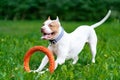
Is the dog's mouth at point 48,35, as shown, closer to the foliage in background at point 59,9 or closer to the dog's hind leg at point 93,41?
the dog's hind leg at point 93,41

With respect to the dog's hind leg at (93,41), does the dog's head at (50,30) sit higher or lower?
higher

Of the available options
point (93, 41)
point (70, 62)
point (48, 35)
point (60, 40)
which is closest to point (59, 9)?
point (93, 41)

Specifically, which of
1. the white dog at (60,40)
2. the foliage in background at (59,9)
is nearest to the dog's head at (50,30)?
the white dog at (60,40)

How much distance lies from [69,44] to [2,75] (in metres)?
1.46

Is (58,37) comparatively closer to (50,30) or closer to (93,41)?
(50,30)

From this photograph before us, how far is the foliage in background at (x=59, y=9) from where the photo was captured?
1686 cm

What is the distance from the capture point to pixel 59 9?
16906 millimetres

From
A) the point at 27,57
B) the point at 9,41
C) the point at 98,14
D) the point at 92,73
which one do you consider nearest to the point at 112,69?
the point at 92,73

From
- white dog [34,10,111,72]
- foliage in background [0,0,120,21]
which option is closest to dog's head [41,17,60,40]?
white dog [34,10,111,72]

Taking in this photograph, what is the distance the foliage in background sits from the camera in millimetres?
16859

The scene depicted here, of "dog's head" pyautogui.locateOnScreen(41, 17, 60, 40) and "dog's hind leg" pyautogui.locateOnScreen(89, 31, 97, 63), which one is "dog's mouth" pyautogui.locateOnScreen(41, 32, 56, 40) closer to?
"dog's head" pyautogui.locateOnScreen(41, 17, 60, 40)

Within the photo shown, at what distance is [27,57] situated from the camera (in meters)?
6.89

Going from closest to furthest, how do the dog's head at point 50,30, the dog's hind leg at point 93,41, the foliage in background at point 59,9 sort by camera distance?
1. the dog's head at point 50,30
2. the dog's hind leg at point 93,41
3. the foliage in background at point 59,9

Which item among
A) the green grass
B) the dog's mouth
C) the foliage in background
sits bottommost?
the green grass
